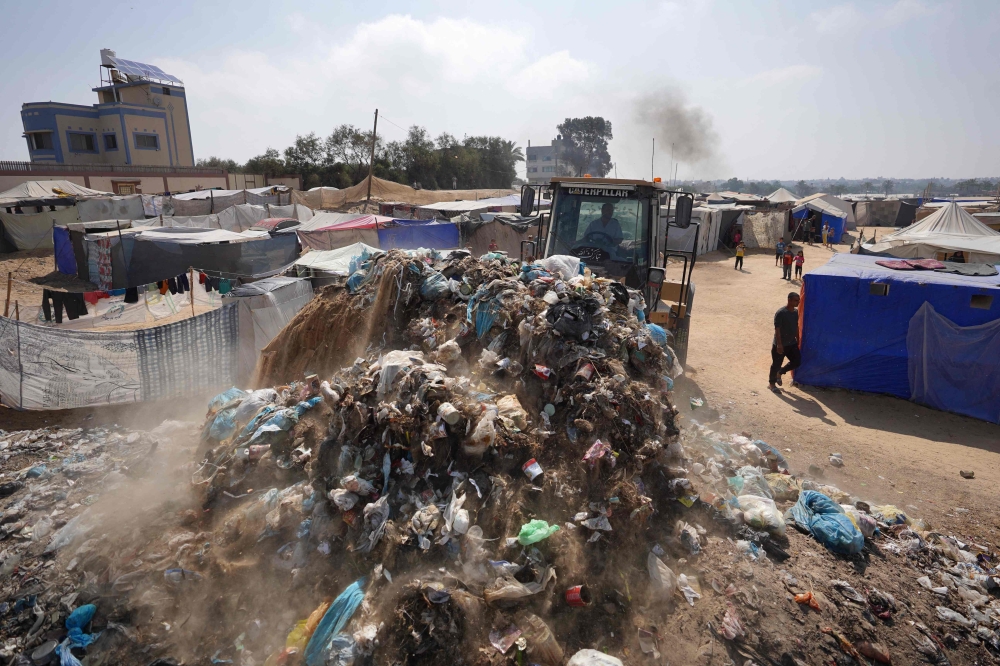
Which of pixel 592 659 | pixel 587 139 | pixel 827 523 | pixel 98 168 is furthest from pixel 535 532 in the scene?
pixel 587 139

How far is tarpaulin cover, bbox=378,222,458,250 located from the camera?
16688mm

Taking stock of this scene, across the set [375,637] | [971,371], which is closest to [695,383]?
[971,371]

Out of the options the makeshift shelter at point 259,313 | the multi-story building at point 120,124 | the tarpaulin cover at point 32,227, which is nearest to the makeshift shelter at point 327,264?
the makeshift shelter at point 259,313

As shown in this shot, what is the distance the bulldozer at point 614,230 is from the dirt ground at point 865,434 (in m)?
1.35

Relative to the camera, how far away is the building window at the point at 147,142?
36.1 meters

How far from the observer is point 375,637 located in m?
3.00

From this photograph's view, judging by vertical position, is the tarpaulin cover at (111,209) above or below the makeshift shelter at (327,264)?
above

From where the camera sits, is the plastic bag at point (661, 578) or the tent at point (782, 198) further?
the tent at point (782, 198)

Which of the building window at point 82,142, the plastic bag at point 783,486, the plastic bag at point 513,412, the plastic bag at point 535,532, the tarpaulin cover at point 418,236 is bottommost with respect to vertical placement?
the plastic bag at point 783,486

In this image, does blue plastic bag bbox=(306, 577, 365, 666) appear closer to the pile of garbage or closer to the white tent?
the pile of garbage

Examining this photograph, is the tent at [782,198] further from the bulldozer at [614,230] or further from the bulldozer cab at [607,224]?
the bulldozer cab at [607,224]

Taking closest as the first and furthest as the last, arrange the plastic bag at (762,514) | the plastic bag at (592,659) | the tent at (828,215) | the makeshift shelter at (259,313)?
the plastic bag at (592,659)
the plastic bag at (762,514)
the makeshift shelter at (259,313)
the tent at (828,215)

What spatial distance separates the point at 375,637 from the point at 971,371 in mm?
7970

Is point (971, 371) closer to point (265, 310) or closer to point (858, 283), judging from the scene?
point (858, 283)
